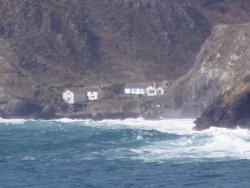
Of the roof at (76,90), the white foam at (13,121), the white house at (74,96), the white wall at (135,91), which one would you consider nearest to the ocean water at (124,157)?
the white foam at (13,121)

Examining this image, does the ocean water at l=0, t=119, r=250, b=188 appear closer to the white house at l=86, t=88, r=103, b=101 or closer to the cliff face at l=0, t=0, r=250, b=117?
the white house at l=86, t=88, r=103, b=101

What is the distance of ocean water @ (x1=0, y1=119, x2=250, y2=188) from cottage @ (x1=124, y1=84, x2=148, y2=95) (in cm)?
3607

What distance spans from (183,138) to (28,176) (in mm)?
30549

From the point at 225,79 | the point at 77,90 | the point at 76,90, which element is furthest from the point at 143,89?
the point at 225,79

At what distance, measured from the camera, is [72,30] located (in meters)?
190

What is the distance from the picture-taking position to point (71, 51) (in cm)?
18288

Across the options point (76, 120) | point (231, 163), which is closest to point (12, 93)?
point (76, 120)

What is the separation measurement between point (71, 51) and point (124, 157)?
9697cm

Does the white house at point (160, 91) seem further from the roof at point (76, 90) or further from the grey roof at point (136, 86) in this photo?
the roof at point (76, 90)

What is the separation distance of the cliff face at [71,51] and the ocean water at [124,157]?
120 ft

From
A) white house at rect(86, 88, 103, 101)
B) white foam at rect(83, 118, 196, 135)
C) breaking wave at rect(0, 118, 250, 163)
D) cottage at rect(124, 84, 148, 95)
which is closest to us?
breaking wave at rect(0, 118, 250, 163)

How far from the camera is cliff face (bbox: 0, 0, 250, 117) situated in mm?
161125

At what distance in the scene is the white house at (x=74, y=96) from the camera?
155625mm

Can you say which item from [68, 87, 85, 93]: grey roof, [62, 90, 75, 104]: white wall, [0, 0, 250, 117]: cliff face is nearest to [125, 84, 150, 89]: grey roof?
[0, 0, 250, 117]: cliff face
